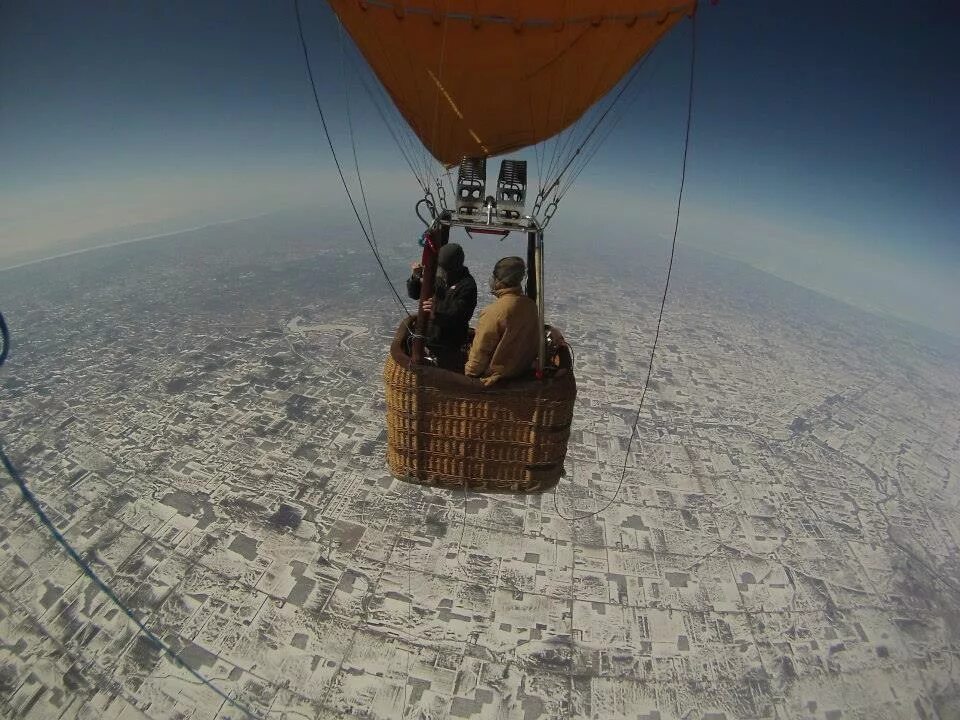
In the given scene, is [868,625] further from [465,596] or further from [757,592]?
[465,596]

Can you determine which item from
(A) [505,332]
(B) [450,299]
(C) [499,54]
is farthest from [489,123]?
(A) [505,332]

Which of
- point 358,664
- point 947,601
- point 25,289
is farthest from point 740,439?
point 25,289

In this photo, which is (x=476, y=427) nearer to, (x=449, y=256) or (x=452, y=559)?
(x=449, y=256)

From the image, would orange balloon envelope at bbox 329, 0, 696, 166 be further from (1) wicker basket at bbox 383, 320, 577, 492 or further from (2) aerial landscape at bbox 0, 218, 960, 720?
(2) aerial landscape at bbox 0, 218, 960, 720

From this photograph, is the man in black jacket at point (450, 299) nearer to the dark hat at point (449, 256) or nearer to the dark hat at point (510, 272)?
the dark hat at point (449, 256)

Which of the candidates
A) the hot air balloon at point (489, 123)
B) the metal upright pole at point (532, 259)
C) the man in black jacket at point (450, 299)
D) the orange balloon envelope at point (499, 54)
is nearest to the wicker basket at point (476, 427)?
the hot air balloon at point (489, 123)

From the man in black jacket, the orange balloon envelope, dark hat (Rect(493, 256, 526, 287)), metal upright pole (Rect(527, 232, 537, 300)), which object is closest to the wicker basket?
the man in black jacket
